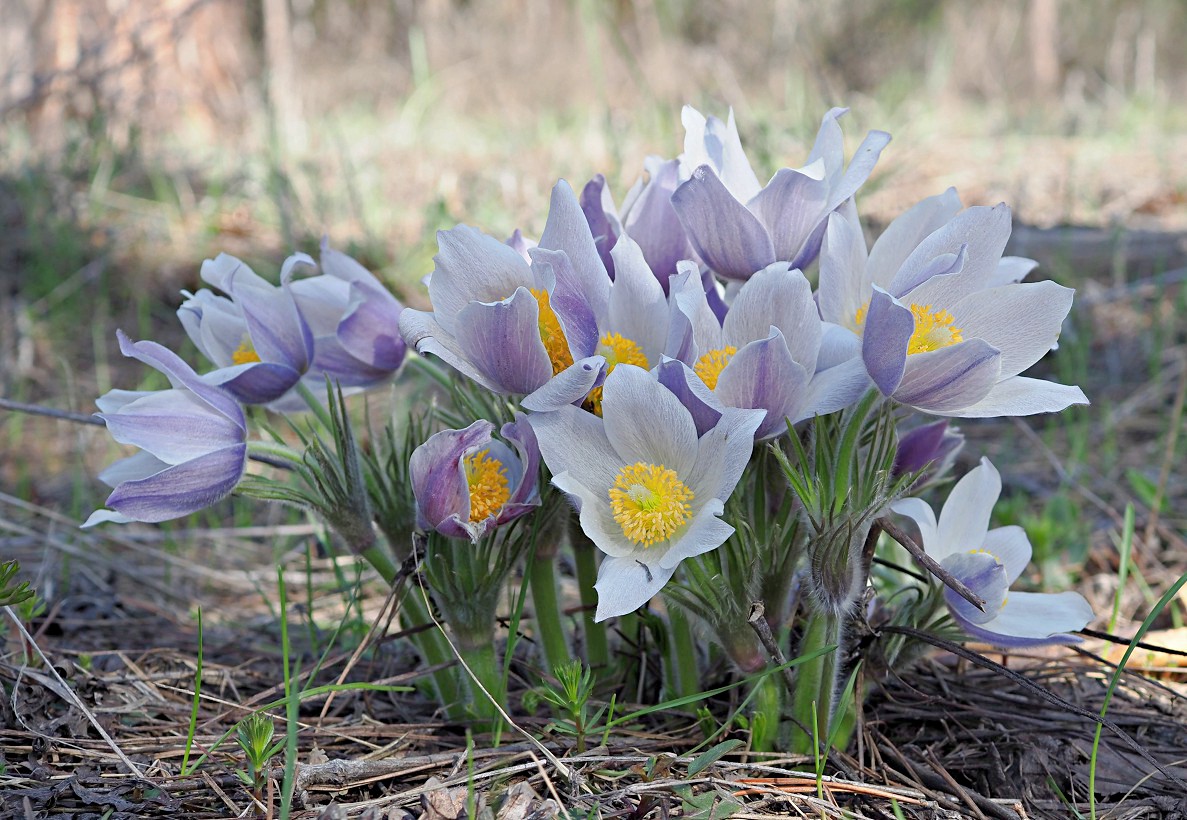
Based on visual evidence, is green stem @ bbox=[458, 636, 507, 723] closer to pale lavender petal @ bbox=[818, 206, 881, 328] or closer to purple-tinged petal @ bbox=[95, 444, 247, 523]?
purple-tinged petal @ bbox=[95, 444, 247, 523]

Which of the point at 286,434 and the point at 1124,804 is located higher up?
the point at 286,434

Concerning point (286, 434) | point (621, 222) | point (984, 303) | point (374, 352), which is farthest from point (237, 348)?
point (286, 434)

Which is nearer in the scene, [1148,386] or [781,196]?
[781,196]

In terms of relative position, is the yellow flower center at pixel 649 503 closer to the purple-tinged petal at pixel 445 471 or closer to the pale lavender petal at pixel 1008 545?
the purple-tinged petal at pixel 445 471

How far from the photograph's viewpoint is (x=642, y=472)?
41.8 inches

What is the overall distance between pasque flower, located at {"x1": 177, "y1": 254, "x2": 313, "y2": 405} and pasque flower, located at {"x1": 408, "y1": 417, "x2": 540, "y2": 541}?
0.78ft

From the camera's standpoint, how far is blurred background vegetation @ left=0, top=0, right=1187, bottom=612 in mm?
2699

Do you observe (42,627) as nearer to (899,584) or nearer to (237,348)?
(237,348)

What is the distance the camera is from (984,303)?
1.09 metres

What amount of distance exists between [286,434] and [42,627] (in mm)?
1256

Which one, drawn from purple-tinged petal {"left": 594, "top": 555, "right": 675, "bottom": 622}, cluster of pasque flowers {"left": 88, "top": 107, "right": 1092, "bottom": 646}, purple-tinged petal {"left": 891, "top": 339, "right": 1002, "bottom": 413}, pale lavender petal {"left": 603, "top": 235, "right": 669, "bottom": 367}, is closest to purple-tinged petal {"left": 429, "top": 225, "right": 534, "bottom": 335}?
cluster of pasque flowers {"left": 88, "top": 107, "right": 1092, "bottom": 646}

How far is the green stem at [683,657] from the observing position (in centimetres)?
121

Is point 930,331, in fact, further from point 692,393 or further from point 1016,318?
point 692,393

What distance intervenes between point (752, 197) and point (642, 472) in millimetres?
359
